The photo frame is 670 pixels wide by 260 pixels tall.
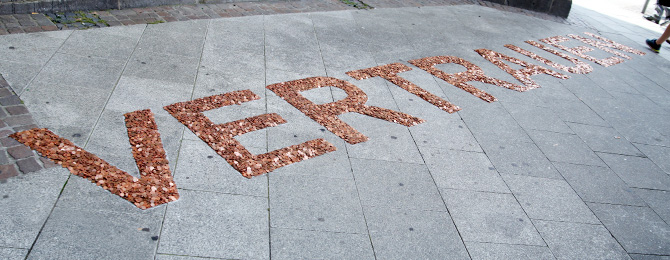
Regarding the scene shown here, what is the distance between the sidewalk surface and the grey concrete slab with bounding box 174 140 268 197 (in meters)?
0.02

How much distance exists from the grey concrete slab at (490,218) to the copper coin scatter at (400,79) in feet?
6.26

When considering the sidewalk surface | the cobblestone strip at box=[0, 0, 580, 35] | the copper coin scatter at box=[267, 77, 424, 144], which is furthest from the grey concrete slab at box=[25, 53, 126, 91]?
the copper coin scatter at box=[267, 77, 424, 144]

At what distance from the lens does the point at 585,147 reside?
6172mm

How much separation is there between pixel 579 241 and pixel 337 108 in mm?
2880

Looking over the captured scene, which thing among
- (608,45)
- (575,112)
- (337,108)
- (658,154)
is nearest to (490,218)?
(337,108)

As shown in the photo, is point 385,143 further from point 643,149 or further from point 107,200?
point 643,149

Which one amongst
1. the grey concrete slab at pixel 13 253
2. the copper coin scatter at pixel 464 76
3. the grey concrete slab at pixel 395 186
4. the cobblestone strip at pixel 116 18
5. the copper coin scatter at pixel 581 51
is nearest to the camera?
the grey concrete slab at pixel 13 253

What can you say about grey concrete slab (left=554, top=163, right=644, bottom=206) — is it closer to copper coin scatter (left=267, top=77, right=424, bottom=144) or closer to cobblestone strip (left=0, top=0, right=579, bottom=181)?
copper coin scatter (left=267, top=77, right=424, bottom=144)

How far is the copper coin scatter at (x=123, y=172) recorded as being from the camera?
4.04 metres

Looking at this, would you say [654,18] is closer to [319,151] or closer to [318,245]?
[319,151]

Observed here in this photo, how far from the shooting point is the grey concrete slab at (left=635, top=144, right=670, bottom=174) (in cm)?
611

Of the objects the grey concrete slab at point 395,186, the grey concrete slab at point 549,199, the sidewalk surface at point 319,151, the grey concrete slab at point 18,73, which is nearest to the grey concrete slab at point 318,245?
the sidewalk surface at point 319,151

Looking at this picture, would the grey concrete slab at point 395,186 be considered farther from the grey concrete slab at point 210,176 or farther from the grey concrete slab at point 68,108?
the grey concrete slab at point 68,108

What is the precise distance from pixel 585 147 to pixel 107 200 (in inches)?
206
